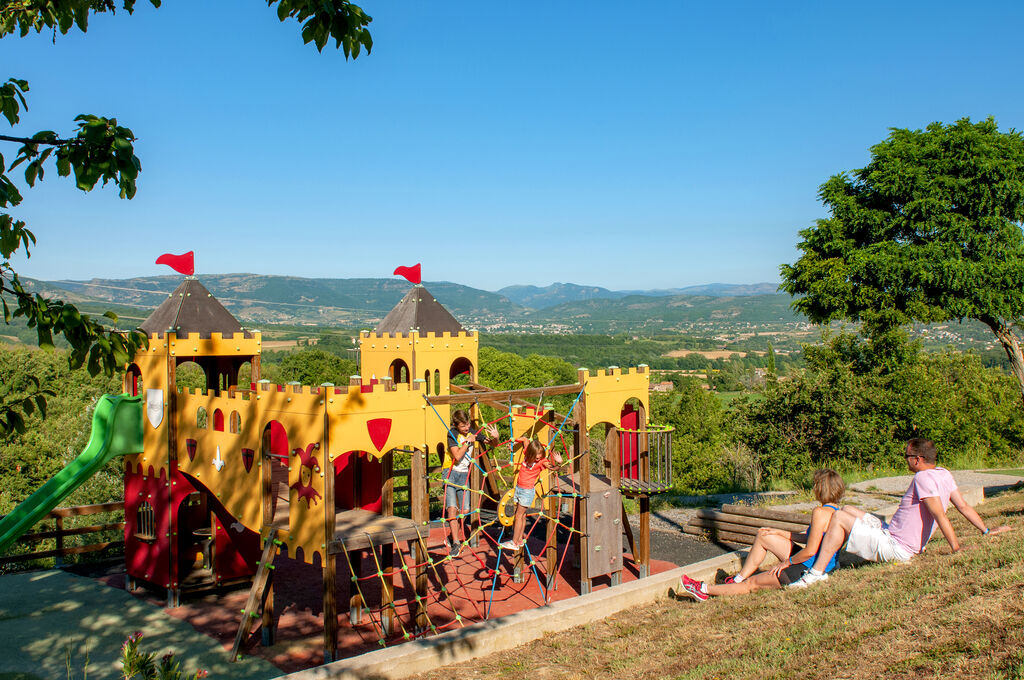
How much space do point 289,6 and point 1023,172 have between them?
639 inches

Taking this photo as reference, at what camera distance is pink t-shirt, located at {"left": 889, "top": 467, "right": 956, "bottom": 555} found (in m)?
6.96

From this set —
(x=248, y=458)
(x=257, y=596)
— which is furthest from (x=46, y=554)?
(x=257, y=596)

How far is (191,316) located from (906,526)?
33.5 ft

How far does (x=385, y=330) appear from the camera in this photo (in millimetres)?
14727

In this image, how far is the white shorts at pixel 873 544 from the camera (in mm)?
7082

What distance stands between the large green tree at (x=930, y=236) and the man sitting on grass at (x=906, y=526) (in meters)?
9.68

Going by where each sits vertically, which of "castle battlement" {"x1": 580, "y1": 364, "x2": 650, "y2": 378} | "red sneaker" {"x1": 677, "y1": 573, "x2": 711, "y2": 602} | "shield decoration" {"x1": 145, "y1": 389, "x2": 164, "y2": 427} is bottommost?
"red sneaker" {"x1": 677, "y1": 573, "x2": 711, "y2": 602}

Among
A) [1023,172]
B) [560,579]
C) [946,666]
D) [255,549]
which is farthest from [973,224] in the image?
[255,549]

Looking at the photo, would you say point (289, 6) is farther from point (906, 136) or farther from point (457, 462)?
point (906, 136)

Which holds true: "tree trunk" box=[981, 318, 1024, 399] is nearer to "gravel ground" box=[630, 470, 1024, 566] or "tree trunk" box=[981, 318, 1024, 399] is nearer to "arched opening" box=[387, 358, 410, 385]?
"gravel ground" box=[630, 470, 1024, 566]

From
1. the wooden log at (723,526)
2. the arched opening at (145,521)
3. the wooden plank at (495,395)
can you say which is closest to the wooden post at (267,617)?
the wooden plank at (495,395)

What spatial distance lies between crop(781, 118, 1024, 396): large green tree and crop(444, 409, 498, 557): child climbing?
10.5 m

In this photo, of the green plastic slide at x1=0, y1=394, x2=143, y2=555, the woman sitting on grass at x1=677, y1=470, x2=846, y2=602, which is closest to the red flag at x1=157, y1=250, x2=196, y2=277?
the green plastic slide at x1=0, y1=394, x2=143, y2=555

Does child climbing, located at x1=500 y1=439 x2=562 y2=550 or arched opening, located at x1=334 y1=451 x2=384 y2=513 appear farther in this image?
arched opening, located at x1=334 y1=451 x2=384 y2=513
